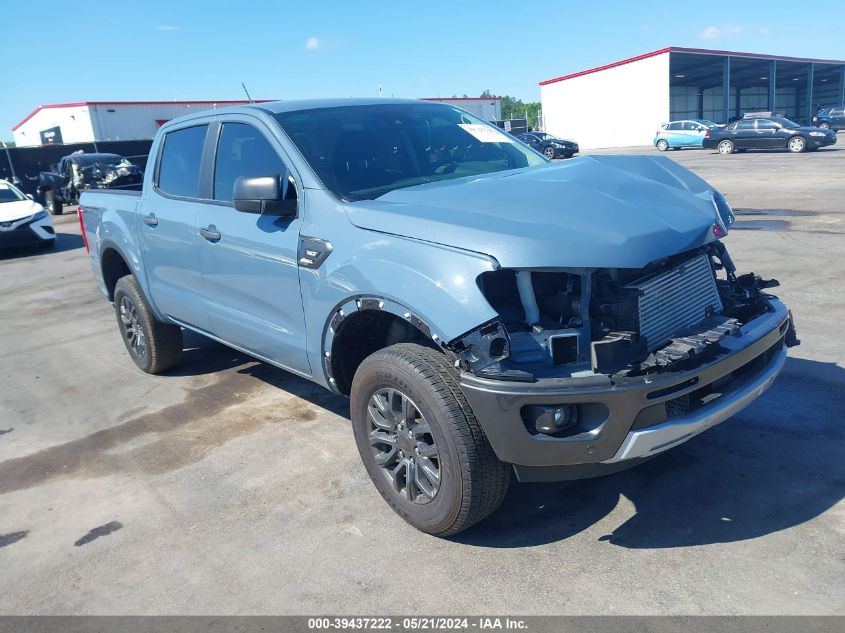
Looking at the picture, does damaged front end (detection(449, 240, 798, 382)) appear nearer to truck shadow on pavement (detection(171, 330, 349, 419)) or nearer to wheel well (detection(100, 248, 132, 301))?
truck shadow on pavement (detection(171, 330, 349, 419))

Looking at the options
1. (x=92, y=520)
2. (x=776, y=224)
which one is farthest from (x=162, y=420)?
(x=776, y=224)

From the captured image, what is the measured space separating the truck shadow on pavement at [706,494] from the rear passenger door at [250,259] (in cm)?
143

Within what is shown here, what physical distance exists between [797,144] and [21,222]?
2800 centimetres

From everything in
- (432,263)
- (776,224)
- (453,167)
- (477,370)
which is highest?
A: (453,167)

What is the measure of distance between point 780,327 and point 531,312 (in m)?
1.33

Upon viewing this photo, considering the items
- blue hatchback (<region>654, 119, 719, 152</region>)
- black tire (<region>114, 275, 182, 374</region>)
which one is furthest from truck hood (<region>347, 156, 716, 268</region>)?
blue hatchback (<region>654, 119, 719, 152</region>)

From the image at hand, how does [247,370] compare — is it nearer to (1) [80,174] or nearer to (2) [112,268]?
(2) [112,268]

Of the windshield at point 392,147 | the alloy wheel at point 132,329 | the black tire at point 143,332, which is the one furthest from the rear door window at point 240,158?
the alloy wheel at point 132,329

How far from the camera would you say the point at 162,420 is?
16.5 feet

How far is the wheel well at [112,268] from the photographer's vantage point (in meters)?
6.04

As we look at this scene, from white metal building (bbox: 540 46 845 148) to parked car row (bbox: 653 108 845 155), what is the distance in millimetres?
10387

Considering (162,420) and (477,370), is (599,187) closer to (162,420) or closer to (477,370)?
(477,370)

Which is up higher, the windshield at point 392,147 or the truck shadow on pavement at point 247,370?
the windshield at point 392,147

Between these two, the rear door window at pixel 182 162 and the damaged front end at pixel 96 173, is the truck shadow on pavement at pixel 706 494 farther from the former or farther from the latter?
the damaged front end at pixel 96 173
